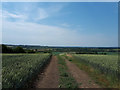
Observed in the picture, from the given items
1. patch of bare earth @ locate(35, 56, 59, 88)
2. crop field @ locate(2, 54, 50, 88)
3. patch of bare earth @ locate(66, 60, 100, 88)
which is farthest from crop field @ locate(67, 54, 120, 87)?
crop field @ locate(2, 54, 50, 88)

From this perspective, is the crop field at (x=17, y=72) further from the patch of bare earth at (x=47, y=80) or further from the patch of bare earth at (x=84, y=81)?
the patch of bare earth at (x=84, y=81)

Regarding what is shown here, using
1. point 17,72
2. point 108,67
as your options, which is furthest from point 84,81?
point 17,72

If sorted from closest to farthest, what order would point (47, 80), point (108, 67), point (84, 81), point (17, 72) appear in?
point (17, 72) < point (84, 81) < point (47, 80) < point (108, 67)

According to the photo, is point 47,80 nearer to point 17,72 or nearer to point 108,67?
point 17,72

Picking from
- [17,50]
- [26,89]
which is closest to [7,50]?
[17,50]

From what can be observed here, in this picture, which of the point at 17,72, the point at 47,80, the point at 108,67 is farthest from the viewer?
the point at 108,67

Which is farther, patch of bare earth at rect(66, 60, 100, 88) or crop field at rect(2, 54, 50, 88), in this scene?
patch of bare earth at rect(66, 60, 100, 88)

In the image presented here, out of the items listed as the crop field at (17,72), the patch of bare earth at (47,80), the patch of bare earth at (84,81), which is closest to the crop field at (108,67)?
the patch of bare earth at (84,81)

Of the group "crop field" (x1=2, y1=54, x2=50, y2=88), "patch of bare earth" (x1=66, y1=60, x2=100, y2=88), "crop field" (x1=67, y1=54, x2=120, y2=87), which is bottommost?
"patch of bare earth" (x1=66, y1=60, x2=100, y2=88)

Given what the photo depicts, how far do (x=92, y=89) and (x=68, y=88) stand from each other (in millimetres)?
1241

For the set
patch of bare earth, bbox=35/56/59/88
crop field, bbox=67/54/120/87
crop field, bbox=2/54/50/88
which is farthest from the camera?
crop field, bbox=67/54/120/87

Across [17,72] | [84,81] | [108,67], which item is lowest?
[84,81]

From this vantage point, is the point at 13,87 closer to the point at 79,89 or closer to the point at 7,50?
the point at 79,89

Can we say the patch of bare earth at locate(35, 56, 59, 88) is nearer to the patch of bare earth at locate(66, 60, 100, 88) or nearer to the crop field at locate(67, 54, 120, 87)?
the patch of bare earth at locate(66, 60, 100, 88)
